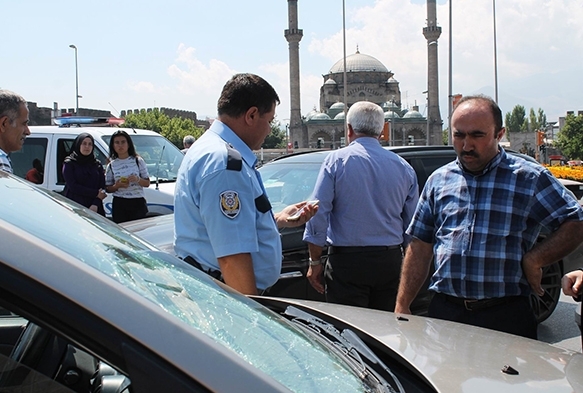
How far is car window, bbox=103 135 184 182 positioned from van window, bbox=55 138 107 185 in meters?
0.21

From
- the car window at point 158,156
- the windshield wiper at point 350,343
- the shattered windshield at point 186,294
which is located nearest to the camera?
the shattered windshield at point 186,294

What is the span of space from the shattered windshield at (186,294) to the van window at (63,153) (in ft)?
22.0

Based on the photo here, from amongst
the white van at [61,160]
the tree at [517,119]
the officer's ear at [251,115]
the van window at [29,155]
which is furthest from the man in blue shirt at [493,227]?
the tree at [517,119]

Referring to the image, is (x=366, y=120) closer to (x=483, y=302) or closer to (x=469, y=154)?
(x=469, y=154)

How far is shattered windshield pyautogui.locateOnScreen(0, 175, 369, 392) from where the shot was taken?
132cm

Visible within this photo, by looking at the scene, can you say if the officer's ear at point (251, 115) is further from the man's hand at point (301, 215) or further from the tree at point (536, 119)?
the tree at point (536, 119)

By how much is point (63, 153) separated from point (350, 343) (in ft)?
23.6

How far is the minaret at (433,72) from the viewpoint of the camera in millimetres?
71188

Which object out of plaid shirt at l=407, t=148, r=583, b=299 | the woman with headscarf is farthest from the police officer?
the woman with headscarf

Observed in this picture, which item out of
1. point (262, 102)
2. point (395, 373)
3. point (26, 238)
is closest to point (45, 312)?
point (26, 238)

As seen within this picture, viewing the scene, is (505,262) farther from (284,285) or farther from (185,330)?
(185,330)

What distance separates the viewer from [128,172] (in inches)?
298

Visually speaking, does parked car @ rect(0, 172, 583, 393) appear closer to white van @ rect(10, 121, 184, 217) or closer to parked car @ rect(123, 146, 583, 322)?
parked car @ rect(123, 146, 583, 322)

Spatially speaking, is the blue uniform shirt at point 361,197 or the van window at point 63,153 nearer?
the blue uniform shirt at point 361,197
